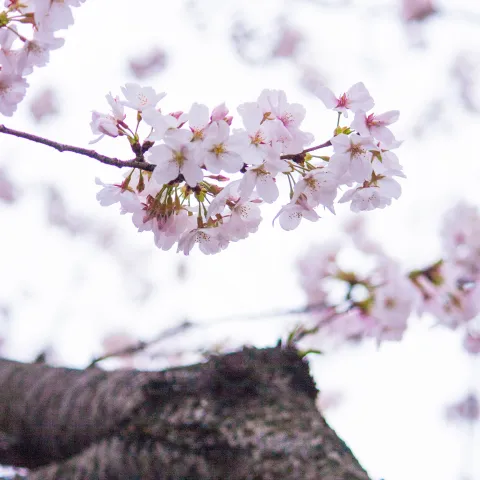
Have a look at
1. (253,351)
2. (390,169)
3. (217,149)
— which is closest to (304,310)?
(253,351)

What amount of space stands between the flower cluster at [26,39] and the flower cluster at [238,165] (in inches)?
5.1

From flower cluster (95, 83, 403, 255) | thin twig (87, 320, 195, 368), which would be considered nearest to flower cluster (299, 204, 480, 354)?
thin twig (87, 320, 195, 368)

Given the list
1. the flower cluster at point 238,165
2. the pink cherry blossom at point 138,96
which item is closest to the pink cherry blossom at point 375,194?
the flower cluster at point 238,165

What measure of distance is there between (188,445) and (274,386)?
0.21m

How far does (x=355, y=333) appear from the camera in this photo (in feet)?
10.1

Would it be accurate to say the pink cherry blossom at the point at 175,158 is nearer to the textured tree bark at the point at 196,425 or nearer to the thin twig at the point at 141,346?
the textured tree bark at the point at 196,425

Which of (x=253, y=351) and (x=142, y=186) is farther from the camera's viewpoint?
(x=253, y=351)

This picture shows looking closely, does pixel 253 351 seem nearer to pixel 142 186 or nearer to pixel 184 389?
pixel 184 389

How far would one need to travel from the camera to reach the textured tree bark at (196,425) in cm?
95

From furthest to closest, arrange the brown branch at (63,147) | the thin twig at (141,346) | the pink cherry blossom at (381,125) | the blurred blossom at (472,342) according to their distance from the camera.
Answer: the blurred blossom at (472,342) < the thin twig at (141,346) < the pink cherry blossom at (381,125) < the brown branch at (63,147)

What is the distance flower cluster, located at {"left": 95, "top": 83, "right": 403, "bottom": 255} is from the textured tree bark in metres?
0.32

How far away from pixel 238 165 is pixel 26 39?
41 centimetres

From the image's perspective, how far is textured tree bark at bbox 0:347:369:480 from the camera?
947mm

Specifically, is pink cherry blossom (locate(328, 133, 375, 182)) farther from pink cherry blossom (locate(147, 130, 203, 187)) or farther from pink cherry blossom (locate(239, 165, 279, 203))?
pink cherry blossom (locate(147, 130, 203, 187))
